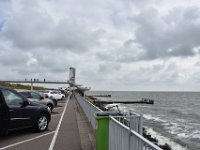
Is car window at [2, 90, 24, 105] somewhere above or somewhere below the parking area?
above

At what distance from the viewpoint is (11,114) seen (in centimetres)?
1120

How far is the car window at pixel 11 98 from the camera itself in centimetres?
1120

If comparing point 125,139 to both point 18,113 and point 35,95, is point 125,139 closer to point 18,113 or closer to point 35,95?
point 18,113

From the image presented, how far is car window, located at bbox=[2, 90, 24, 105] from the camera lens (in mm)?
11198

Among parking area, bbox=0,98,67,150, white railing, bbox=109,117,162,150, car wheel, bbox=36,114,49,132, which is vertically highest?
white railing, bbox=109,117,162,150

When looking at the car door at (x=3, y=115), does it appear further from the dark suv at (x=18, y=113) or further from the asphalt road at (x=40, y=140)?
the asphalt road at (x=40, y=140)

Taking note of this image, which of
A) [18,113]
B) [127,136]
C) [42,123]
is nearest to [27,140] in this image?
[18,113]

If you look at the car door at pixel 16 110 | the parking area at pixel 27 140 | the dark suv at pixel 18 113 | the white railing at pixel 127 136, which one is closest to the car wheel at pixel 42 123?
the dark suv at pixel 18 113

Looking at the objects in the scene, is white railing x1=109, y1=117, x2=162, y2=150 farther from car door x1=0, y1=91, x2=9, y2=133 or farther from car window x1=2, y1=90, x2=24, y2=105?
car window x1=2, y1=90, x2=24, y2=105

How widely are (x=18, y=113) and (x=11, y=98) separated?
61cm

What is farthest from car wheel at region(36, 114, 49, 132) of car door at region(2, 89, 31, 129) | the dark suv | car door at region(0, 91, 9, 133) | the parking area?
car door at region(0, 91, 9, 133)

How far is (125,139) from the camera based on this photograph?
613 centimetres

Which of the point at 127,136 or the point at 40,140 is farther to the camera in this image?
the point at 40,140

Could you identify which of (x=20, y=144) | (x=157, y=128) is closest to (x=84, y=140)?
(x=20, y=144)
